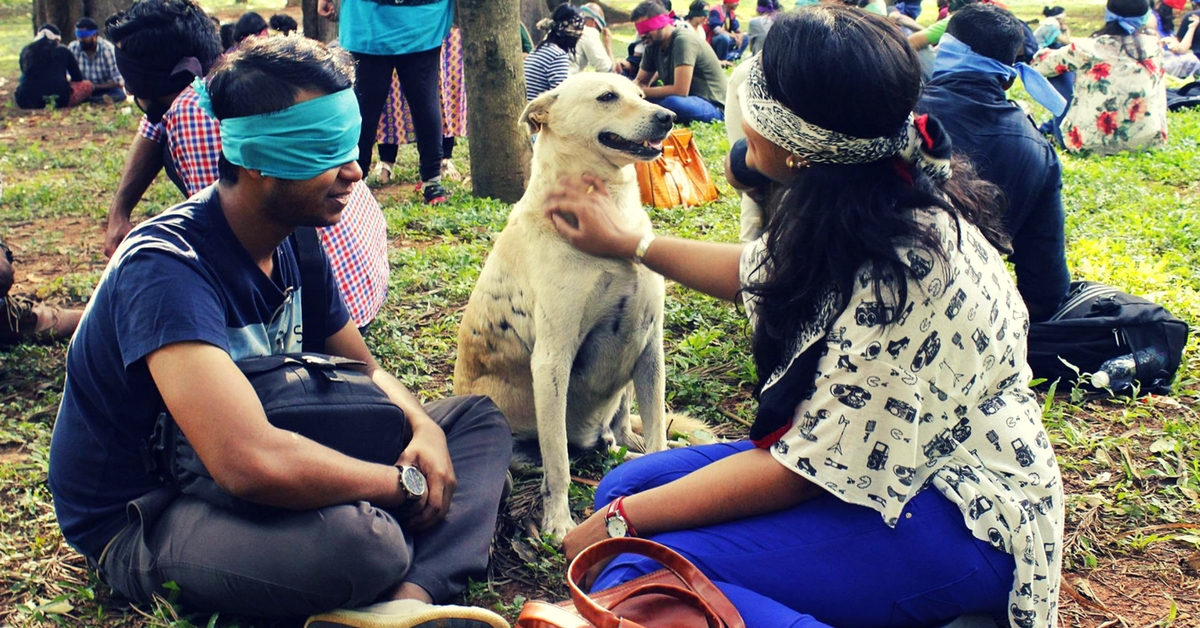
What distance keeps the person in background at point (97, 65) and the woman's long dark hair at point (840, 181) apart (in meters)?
14.2

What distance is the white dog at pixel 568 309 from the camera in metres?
3.52

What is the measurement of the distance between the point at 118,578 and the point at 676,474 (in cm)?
162

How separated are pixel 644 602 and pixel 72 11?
16797 mm

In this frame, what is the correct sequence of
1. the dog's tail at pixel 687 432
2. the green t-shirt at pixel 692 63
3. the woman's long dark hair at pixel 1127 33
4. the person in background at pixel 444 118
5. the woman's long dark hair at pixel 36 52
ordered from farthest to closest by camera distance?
the woman's long dark hair at pixel 36 52 → the green t-shirt at pixel 692 63 → the woman's long dark hair at pixel 1127 33 → the person in background at pixel 444 118 → the dog's tail at pixel 687 432

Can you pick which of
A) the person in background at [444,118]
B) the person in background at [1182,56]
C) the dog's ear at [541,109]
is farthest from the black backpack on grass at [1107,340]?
the person in background at [1182,56]

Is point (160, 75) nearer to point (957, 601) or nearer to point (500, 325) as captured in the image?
point (500, 325)

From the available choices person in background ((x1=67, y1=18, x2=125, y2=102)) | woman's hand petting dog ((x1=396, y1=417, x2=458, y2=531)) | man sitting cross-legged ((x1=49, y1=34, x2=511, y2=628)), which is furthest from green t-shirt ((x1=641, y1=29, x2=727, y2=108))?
woman's hand petting dog ((x1=396, y1=417, x2=458, y2=531))

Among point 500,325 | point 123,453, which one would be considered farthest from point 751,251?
point 123,453

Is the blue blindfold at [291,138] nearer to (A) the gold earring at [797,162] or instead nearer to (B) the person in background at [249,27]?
(A) the gold earring at [797,162]

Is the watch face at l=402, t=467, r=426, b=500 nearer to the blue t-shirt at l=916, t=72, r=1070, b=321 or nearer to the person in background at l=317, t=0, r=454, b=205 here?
the blue t-shirt at l=916, t=72, r=1070, b=321

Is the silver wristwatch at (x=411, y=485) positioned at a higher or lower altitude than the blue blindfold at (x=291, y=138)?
lower

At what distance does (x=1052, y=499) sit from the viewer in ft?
7.93

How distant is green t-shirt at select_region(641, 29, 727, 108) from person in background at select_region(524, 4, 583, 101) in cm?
112

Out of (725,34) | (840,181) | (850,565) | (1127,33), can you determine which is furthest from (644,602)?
(725,34)
